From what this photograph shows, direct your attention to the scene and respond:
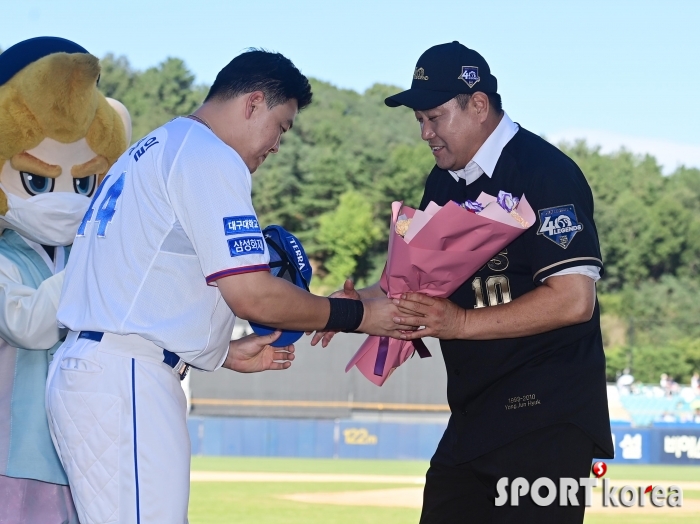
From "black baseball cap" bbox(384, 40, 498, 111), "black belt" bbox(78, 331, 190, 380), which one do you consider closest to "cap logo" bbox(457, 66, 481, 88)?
"black baseball cap" bbox(384, 40, 498, 111)

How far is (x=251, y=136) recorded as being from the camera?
351 centimetres

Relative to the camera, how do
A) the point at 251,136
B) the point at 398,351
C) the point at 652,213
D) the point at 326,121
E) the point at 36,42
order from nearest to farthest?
the point at 251,136 → the point at 398,351 → the point at 36,42 → the point at 652,213 → the point at 326,121

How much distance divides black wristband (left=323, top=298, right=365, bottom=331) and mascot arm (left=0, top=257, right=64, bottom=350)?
1.39 metres

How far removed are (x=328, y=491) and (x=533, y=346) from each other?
1168 centimetres

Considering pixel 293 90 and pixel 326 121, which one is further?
pixel 326 121

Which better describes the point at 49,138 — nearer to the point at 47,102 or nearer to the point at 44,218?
the point at 47,102

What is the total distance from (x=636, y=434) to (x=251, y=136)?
67.5 feet

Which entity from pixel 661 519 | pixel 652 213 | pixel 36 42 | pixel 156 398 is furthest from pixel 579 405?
pixel 652 213

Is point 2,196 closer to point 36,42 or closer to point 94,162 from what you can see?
point 94,162

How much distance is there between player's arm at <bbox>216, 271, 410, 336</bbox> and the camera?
10.6 ft

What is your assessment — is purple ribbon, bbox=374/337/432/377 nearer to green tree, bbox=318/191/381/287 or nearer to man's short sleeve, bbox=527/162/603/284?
man's short sleeve, bbox=527/162/603/284

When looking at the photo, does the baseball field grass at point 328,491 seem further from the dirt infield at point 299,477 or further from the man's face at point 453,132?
the man's face at point 453,132

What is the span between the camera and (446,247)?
374cm

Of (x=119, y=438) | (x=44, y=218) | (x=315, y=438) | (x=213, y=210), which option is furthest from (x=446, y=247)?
(x=315, y=438)
